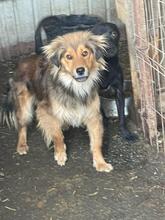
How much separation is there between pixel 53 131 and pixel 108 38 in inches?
36.7

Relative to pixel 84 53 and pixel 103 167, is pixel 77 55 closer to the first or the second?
pixel 84 53

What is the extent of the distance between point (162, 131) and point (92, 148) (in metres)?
0.64

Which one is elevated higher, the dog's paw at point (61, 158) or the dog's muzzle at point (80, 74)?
the dog's muzzle at point (80, 74)

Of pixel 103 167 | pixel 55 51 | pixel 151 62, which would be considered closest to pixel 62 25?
pixel 55 51

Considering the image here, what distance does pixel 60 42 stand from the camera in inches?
177

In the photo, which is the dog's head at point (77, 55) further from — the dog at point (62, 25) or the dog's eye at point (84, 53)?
the dog at point (62, 25)

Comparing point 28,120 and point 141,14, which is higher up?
point 141,14

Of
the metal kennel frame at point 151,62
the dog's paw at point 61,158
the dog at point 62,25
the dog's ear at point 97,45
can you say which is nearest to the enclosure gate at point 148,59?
the metal kennel frame at point 151,62

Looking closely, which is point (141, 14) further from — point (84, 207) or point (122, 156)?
point (84, 207)

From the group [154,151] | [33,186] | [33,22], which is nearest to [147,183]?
[154,151]

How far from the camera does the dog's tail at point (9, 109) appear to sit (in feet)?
17.3

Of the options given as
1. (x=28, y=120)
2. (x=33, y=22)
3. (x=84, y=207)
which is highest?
(x=33, y=22)

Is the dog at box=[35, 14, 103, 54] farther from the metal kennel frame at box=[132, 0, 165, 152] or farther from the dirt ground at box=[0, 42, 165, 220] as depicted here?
the dirt ground at box=[0, 42, 165, 220]

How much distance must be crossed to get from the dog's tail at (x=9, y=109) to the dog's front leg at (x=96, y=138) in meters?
0.84
